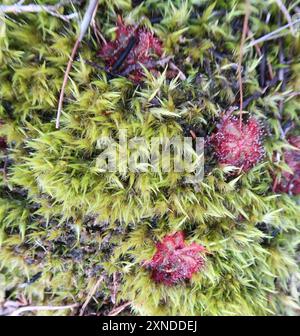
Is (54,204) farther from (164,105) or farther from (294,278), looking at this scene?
(294,278)

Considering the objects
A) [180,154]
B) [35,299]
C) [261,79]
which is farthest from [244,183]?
[35,299]

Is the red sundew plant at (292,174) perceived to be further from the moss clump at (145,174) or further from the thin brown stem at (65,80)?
the thin brown stem at (65,80)

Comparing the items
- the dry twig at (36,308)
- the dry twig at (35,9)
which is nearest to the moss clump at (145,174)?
the dry twig at (35,9)

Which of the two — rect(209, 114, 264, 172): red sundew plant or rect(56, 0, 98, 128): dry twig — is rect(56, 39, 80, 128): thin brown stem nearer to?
rect(56, 0, 98, 128): dry twig

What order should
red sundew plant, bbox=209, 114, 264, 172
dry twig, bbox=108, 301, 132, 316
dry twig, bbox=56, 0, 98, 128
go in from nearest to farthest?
dry twig, bbox=56, 0, 98, 128
red sundew plant, bbox=209, 114, 264, 172
dry twig, bbox=108, 301, 132, 316

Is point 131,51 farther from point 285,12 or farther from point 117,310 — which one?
point 117,310

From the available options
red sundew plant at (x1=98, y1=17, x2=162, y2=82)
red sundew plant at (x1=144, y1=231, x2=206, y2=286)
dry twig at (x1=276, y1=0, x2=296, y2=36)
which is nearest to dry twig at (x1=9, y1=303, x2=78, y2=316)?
red sundew plant at (x1=144, y1=231, x2=206, y2=286)

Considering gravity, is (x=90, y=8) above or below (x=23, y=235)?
above
